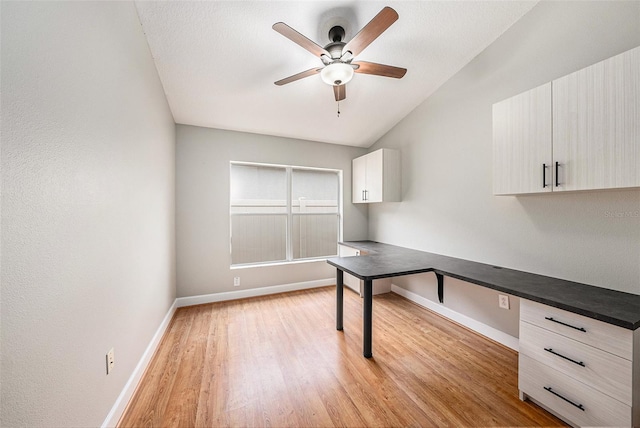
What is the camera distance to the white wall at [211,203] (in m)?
3.44

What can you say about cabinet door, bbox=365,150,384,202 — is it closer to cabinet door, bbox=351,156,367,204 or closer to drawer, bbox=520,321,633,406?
cabinet door, bbox=351,156,367,204

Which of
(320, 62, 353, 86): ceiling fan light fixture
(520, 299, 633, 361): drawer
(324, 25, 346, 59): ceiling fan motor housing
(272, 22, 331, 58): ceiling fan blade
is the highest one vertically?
(324, 25, 346, 59): ceiling fan motor housing

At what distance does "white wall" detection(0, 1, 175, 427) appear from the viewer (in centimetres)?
82

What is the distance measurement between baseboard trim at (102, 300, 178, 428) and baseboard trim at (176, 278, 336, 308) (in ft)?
2.28

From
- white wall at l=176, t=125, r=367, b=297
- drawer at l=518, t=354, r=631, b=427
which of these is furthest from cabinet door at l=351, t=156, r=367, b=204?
drawer at l=518, t=354, r=631, b=427

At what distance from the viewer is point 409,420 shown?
1.60m

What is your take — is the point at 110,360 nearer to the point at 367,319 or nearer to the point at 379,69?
the point at 367,319

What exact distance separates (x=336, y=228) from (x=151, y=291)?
3048 mm

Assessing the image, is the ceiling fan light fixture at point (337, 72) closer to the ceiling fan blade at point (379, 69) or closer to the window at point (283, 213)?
the ceiling fan blade at point (379, 69)

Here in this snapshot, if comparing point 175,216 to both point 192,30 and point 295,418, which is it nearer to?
point 192,30

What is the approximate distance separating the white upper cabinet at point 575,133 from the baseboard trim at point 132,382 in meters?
3.29

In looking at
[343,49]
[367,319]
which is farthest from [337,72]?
[367,319]

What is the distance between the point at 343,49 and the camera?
2012 mm

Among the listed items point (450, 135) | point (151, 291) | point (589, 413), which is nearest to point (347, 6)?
point (450, 135)
